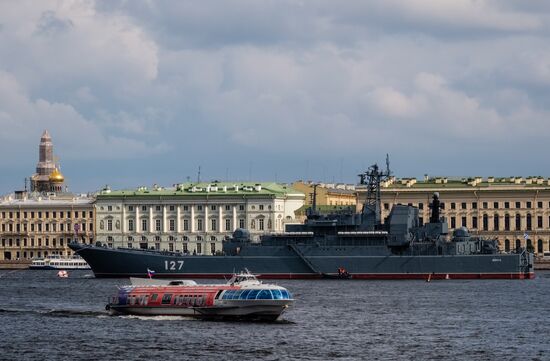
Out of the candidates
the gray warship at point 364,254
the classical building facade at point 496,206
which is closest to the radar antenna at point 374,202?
the gray warship at point 364,254

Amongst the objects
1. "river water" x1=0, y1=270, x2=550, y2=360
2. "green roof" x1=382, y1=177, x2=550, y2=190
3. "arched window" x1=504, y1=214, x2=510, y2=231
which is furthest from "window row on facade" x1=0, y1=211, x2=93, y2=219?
"river water" x1=0, y1=270, x2=550, y2=360

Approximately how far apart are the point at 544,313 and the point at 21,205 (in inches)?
4771

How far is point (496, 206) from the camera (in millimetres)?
172250

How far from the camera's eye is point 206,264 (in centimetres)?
12538

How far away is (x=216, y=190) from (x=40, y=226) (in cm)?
2367

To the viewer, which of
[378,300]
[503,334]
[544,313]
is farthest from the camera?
[378,300]

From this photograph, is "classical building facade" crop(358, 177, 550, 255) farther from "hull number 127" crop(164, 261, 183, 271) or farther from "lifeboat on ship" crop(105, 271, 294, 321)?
"lifeboat on ship" crop(105, 271, 294, 321)

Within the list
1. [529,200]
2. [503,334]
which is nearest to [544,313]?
[503,334]

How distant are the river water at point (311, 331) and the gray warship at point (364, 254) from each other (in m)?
25.7

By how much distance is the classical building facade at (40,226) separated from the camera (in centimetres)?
18875

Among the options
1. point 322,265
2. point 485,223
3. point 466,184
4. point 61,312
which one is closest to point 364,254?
point 322,265

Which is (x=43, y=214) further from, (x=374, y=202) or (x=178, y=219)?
(x=374, y=202)

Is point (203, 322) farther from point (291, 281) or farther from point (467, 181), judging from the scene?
point (467, 181)

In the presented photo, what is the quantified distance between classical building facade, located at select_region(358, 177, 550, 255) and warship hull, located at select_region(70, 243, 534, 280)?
4828cm
